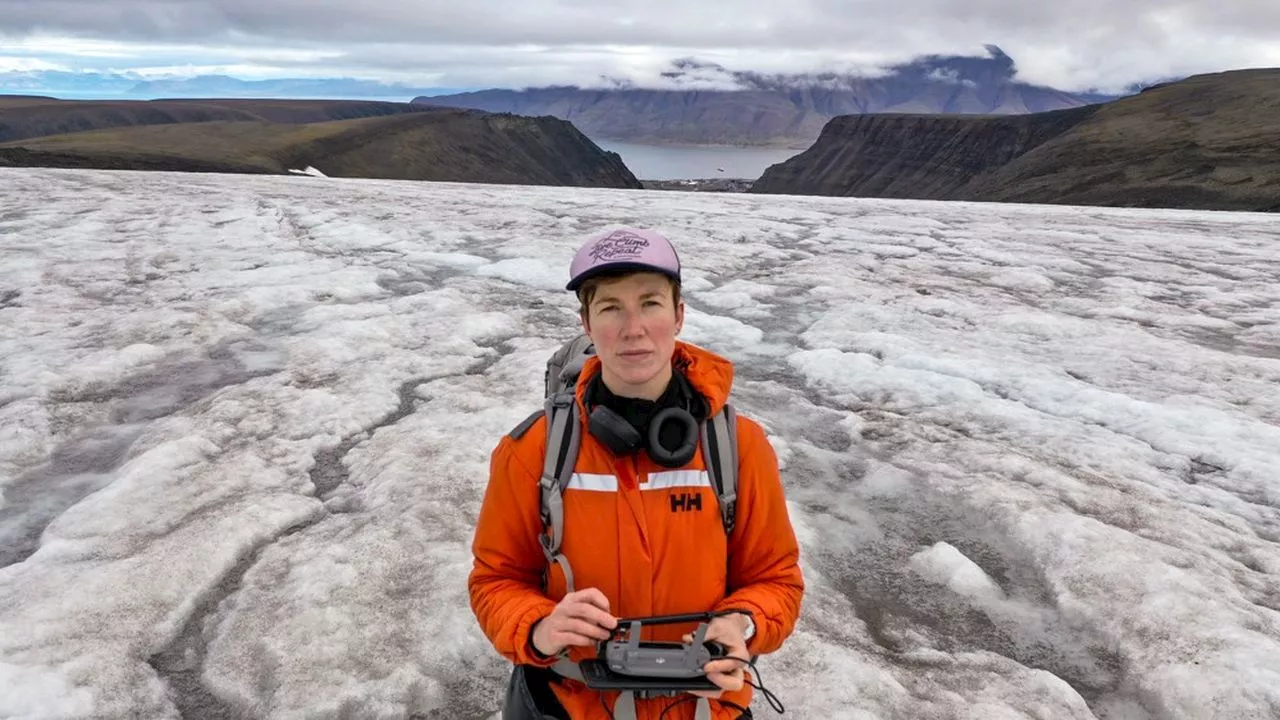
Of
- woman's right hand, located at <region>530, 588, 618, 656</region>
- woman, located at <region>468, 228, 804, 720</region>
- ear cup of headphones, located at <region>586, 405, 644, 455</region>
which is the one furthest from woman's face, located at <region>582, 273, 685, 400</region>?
woman's right hand, located at <region>530, 588, 618, 656</region>

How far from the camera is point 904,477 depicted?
19.8ft

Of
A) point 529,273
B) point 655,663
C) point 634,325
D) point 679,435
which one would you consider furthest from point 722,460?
point 529,273

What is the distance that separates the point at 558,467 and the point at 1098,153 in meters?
120

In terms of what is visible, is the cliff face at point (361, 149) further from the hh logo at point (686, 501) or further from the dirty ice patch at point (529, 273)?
the hh logo at point (686, 501)

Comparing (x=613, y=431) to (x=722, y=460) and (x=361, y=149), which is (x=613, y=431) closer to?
(x=722, y=460)

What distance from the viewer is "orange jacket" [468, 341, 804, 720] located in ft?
8.41

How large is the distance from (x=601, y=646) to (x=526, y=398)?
16.5ft

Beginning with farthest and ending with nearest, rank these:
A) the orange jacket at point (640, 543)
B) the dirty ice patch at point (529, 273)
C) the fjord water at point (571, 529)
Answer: the dirty ice patch at point (529, 273) < the fjord water at point (571, 529) < the orange jacket at point (640, 543)

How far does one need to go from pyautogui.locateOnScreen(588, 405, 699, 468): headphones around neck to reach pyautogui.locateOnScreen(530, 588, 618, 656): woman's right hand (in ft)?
1.56

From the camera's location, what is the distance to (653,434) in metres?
2.49

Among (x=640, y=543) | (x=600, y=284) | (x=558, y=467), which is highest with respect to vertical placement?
(x=600, y=284)

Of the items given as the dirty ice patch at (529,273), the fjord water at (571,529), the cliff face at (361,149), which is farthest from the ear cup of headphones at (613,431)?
the cliff face at (361,149)

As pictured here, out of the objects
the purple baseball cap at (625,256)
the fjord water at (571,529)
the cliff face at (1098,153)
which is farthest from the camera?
the cliff face at (1098,153)

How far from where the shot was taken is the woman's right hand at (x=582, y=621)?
7.59 feet
